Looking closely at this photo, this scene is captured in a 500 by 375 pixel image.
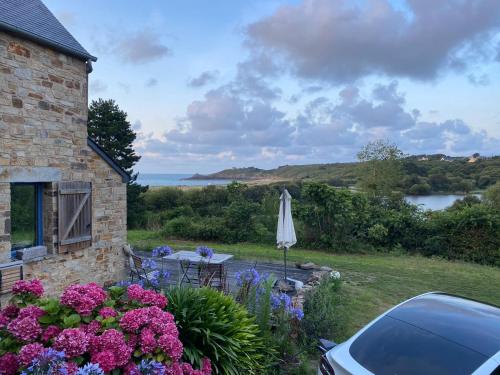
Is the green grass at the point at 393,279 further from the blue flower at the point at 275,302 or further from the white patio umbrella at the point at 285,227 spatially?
the white patio umbrella at the point at 285,227

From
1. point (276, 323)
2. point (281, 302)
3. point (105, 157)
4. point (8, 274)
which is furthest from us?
point (105, 157)

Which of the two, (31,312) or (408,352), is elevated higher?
(31,312)

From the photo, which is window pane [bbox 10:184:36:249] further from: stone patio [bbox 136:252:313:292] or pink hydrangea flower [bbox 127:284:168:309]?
pink hydrangea flower [bbox 127:284:168:309]

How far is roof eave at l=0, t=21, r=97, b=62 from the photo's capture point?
5.73 meters

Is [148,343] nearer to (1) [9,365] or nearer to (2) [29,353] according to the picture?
(2) [29,353]

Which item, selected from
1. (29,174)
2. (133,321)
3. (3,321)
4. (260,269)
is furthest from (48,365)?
(260,269)

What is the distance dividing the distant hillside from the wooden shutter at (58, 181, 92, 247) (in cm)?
1309

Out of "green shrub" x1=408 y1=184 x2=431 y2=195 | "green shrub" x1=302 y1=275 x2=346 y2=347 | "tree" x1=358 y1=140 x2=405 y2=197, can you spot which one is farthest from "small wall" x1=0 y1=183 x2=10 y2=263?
"green shrub" x1=408 y1=184 x2=431 y2=195

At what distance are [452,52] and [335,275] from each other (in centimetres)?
1137

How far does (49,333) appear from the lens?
2.49 metres

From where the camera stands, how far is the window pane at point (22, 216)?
6266 mm

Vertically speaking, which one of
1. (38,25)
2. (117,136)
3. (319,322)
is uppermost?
(38,25)

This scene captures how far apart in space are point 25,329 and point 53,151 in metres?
5.07

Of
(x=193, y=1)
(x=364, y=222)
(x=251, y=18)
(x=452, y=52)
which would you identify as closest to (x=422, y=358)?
(x=193, y=1)
